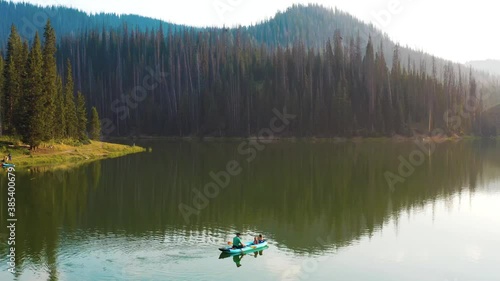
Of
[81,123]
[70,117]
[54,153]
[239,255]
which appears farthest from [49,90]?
[239,255]

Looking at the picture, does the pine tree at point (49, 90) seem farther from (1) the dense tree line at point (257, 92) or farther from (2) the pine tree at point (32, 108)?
(1) the dense tree line at point (257, 92)

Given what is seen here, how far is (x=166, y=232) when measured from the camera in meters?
32.7

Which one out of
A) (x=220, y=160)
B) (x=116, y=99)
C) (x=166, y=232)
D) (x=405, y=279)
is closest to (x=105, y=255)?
(x=166, y=232)

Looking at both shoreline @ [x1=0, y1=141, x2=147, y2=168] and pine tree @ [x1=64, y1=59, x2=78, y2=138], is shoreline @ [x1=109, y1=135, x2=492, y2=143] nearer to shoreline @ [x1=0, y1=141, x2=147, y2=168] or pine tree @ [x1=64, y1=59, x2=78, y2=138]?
shoreline @ [x1=0, y1=141, x2=147, y2=168]

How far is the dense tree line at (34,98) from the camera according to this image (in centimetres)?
6812

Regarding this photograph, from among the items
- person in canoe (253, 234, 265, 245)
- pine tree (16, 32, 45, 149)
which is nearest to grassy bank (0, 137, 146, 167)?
pine tree (16, 32, 45, 149)

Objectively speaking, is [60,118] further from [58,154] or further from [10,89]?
[10,89]

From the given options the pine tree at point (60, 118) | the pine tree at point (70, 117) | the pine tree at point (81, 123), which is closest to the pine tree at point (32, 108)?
the pine tree at point (60, 118)

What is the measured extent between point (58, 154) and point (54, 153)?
0.57m

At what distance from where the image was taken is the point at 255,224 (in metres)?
35.7

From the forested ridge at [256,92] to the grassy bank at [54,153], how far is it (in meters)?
72.2

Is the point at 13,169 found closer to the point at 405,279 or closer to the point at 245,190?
the point at 245,190

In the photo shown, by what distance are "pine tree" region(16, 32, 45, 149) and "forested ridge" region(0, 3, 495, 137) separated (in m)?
83.1

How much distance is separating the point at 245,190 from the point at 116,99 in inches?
5377
